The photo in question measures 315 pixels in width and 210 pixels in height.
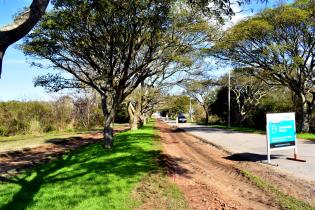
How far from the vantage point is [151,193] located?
8.33m

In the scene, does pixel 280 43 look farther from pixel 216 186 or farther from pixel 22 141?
pixel 216 186

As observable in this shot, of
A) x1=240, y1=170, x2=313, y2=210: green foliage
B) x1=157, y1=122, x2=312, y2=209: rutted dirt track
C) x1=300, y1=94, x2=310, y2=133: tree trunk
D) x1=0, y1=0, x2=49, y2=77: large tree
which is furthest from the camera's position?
x1=300, y1=94, x2=310, y2=133: tree trunk

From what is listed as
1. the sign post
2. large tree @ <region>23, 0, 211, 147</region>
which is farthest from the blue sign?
large tree @ <region>23, 0, 211, 147</region>

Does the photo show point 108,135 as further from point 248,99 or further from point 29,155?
point 248,99

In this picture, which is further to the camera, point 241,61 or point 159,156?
point 241,61

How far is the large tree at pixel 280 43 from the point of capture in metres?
28.8

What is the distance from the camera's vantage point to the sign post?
521 inches

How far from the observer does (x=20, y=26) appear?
5.15 m

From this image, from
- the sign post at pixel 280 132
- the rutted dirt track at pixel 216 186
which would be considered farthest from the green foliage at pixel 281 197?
the sign post at pixel 280 132

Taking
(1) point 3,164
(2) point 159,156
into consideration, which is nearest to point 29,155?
(1) point 3,164

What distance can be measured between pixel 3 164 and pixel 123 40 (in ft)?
26.3

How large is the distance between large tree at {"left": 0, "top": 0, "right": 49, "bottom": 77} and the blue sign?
9.96m

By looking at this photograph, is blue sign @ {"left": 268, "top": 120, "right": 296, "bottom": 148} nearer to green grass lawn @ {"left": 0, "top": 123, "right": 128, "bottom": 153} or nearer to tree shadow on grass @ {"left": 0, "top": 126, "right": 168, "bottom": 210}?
tree shadow on grass @ {"left": 0, "top": 126, "right": 168, "bottom": 210}

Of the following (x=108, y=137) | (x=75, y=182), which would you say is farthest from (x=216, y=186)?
(x=108, y=137)
